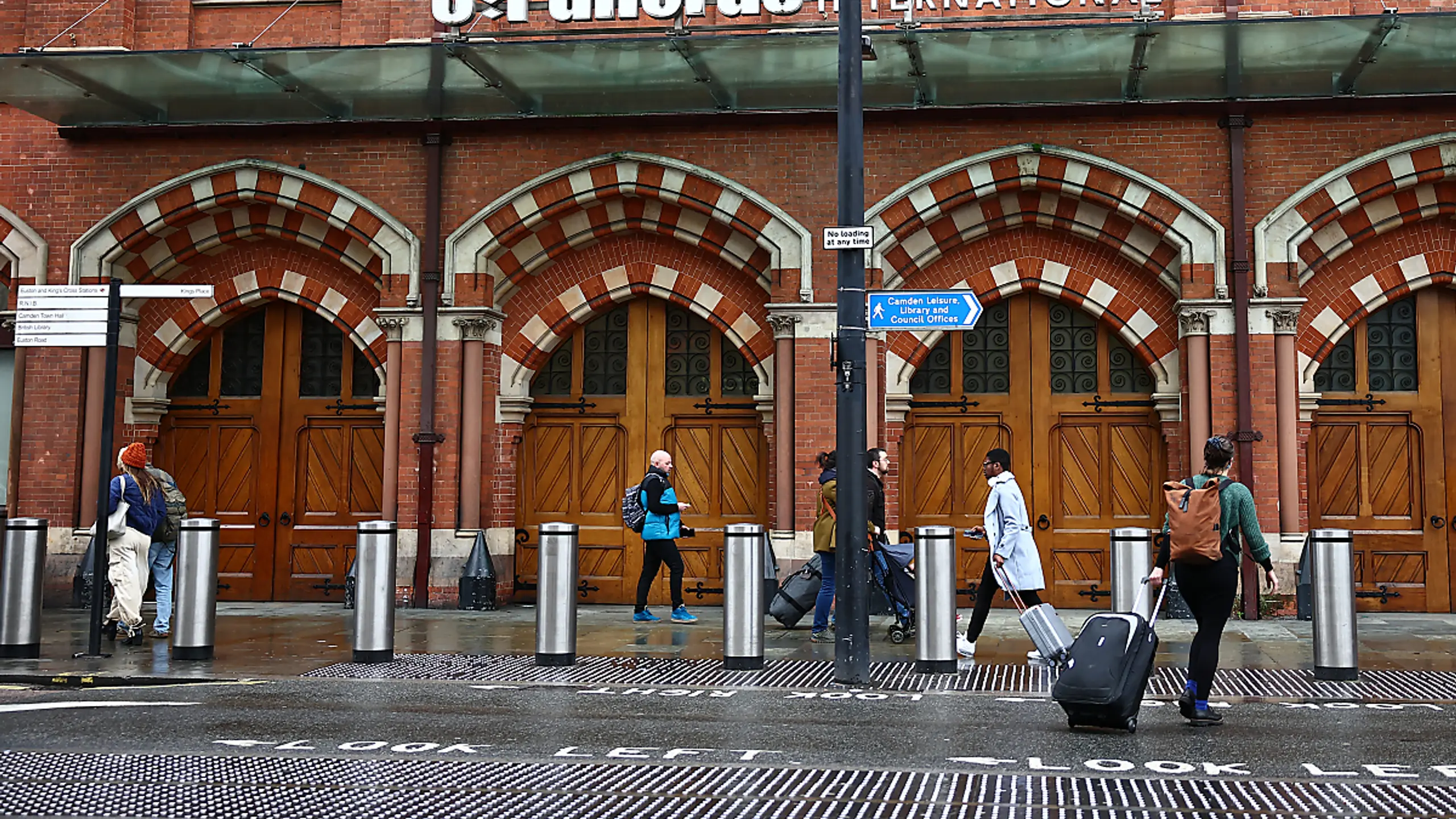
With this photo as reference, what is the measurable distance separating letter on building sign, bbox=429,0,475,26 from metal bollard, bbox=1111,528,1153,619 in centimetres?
800

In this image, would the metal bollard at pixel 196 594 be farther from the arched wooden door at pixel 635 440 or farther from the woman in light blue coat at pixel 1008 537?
the woman in light blue coat at pixel 1008 537

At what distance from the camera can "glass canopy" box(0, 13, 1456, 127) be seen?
1246 cm

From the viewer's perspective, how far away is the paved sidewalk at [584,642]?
32.6ft

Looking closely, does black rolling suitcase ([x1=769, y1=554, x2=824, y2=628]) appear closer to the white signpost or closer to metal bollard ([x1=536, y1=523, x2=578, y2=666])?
metal bollard ([x1=536, y1=523, x2=578, y2=666])

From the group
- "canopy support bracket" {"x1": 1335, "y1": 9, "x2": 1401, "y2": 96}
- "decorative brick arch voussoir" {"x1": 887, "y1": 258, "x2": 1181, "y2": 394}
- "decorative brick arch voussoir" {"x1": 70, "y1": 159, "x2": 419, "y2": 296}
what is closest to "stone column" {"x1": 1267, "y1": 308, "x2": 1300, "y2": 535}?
"decorative brick arch voussoir" {"x1": 887, "y1": 258, "x2": 1181, "y2": 394}

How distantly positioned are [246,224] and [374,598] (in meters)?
7.28

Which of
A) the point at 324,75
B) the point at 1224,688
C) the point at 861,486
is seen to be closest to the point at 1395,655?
the point at 1224,688

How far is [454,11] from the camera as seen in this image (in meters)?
13.6

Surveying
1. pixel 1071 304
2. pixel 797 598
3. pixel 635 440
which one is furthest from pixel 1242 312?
pixel 635 440

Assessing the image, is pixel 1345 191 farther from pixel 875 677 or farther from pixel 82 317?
pixel 82 317

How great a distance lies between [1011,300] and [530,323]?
546cm

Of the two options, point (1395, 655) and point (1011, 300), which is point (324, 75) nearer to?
point (1011, 300)

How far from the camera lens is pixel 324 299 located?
51.7 feet

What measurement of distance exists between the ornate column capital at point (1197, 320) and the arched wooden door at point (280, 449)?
355 inches
